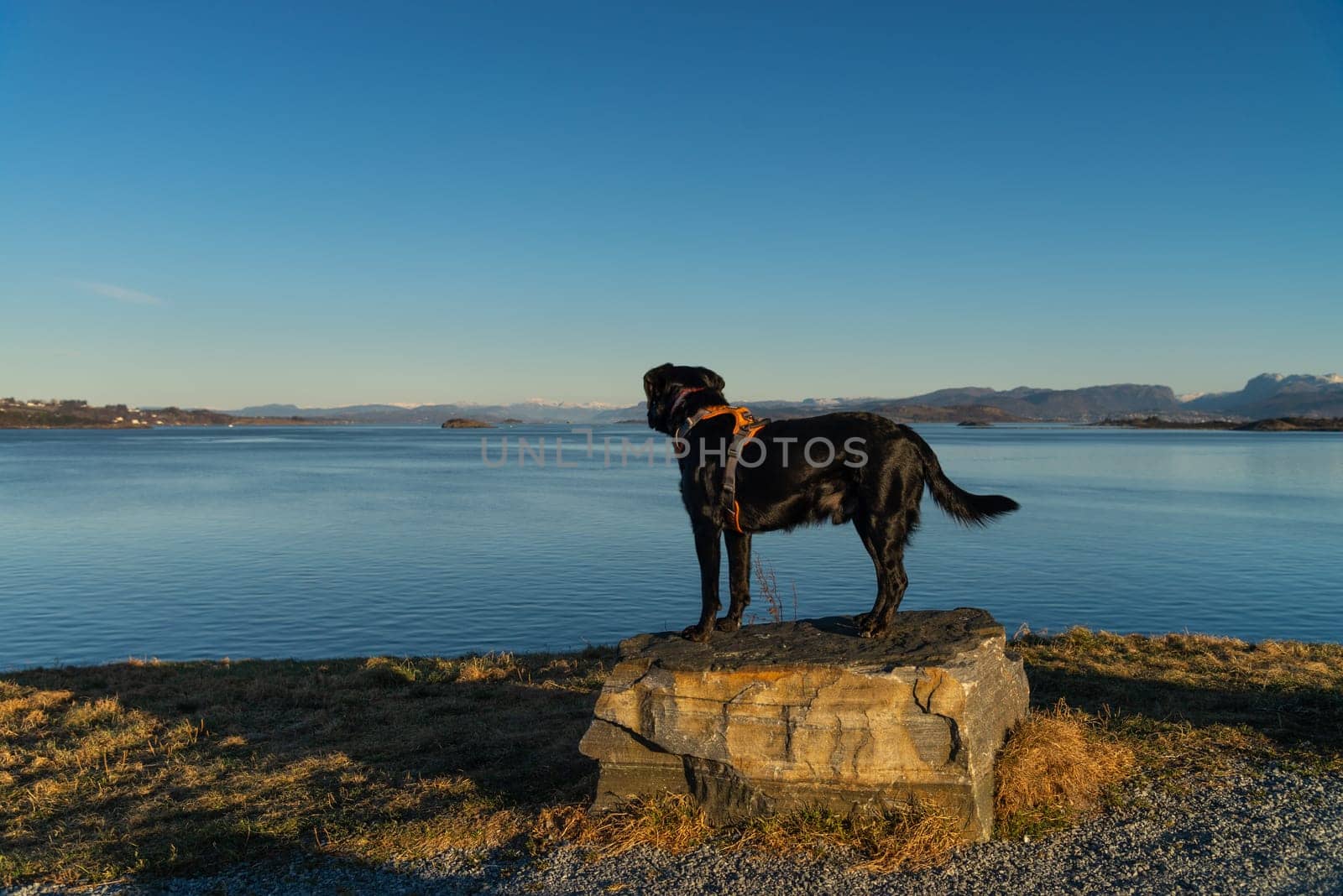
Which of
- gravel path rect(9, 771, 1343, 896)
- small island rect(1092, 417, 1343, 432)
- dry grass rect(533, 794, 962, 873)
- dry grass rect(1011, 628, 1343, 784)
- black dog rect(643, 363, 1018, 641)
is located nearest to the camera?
gravel path rect(9, 771, 1343, 896)

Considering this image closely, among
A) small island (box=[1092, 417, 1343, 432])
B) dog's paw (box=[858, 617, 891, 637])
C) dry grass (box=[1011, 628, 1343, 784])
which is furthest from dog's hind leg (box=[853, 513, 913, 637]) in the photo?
small island (box=[1092, 417, 1343, 432])

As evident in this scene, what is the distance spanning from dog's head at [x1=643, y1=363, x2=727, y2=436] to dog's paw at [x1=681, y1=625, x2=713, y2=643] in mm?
1577

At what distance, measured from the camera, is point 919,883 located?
483 centimetres

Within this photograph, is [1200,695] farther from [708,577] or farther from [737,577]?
[708,577]

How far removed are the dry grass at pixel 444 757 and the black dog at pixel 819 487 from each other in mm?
1542

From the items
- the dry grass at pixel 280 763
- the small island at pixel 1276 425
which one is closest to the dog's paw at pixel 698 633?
the dry grass at pixel 280 763

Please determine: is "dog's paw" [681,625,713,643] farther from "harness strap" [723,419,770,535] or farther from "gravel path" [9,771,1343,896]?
"gravel path" [9,771,1343,896]

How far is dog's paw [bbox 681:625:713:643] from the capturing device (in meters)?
6.35

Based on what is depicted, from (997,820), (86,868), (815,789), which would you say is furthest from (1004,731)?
(86,868)

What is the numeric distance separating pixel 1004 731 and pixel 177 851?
567 centimetres

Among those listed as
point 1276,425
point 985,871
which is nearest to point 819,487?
point 985,871

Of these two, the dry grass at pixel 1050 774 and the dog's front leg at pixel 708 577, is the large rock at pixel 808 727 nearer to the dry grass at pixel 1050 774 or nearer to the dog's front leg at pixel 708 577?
the dry grass at pixel 1050 774

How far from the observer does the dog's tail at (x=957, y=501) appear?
6.27 m

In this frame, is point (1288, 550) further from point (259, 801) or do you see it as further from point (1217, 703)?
point (259, 801)
